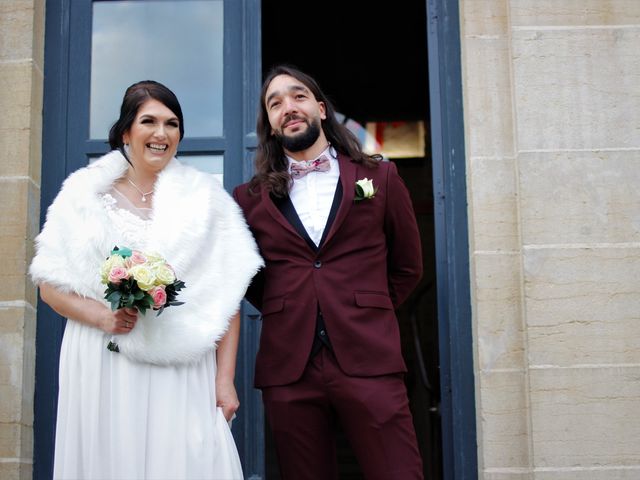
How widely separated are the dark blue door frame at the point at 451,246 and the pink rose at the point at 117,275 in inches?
81.9

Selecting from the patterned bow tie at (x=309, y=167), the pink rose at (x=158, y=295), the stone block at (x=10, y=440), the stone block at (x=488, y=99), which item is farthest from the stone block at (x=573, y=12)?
the stone block at (x=10, y=440)

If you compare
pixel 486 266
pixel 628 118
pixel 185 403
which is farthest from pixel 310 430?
pixel 628 118

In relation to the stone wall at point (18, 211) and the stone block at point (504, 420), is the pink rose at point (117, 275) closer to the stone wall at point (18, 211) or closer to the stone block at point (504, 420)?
the stone wall at point (18, 211)

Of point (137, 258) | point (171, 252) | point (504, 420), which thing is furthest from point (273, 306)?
point (504, 420)

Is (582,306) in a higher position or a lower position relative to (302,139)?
lower

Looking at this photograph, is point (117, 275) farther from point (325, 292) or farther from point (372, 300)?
point (372, 300)

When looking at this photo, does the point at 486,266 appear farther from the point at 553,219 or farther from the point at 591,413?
the point at 591,413

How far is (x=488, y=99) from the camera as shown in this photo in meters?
5.19

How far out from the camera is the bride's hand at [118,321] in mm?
3861

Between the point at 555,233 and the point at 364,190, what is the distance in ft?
3.90

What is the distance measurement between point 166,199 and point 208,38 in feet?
6.16

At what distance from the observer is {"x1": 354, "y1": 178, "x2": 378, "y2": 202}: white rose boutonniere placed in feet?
14.0

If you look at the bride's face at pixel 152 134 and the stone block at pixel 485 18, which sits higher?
the stone block at pixel 485 18

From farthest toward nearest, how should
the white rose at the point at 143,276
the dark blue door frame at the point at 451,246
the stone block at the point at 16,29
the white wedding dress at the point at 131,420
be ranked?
the stone block at the point at 16,29 < the dark blue door frame at the point at 451,246 < the white wedding dress at the point at 131,420 < the white rose at the point at 143,276
